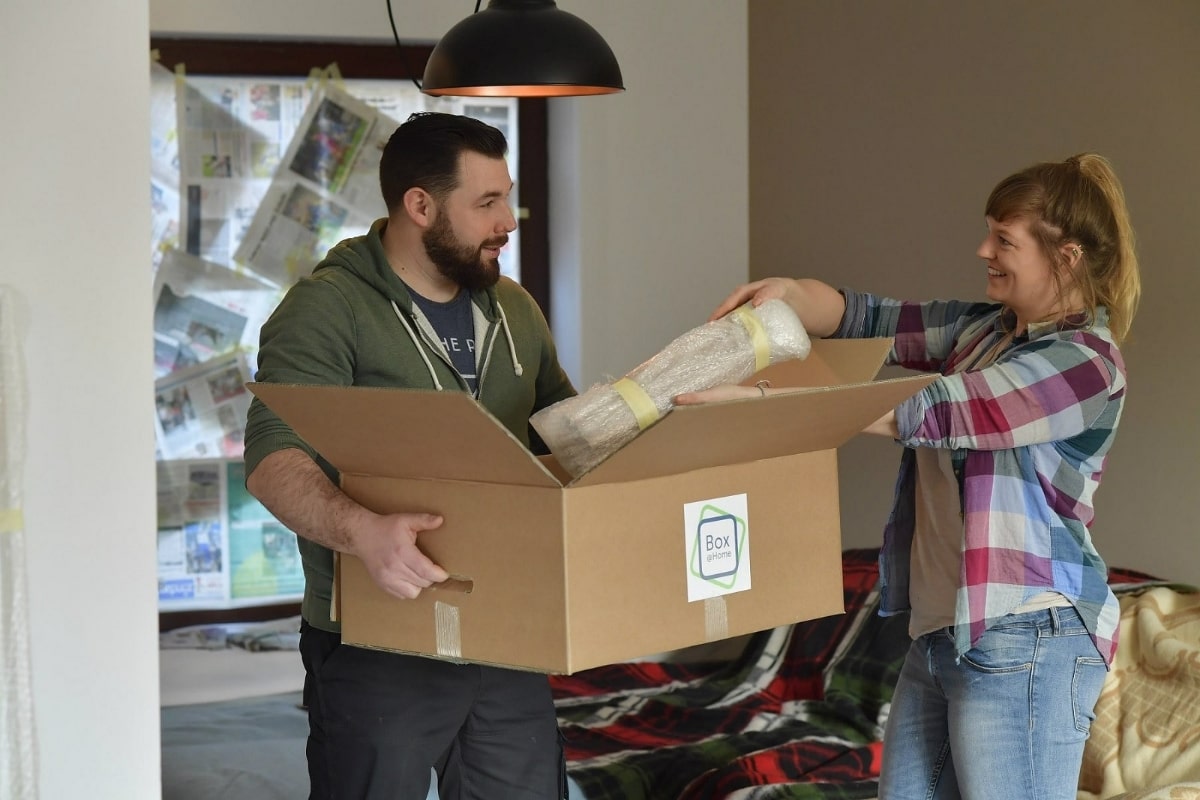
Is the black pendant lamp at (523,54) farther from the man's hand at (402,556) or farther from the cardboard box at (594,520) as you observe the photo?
the man's hand at (402,556)

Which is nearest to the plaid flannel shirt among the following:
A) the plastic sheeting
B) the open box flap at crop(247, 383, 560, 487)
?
the open box flap at crop(247, 383, 560, 487)

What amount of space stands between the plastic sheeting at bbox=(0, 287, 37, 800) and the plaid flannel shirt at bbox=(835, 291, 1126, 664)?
3.57ft

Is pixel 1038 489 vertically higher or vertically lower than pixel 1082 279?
lower

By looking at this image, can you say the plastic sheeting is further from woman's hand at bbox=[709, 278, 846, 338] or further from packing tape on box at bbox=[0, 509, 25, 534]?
woman's hand at bbox=[709, 278, 846, 338]

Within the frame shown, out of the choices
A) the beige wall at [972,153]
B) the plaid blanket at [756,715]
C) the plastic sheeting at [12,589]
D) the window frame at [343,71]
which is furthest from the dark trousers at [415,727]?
the window frame at [343,71]

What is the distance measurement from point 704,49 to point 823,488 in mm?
2134

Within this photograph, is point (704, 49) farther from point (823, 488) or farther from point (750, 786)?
point (823, 488)

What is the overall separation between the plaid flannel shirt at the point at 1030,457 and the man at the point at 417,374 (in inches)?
25.0

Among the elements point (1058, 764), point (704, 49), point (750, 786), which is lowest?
point (750, 786)

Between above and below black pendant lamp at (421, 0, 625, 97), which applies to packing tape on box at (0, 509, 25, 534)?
below

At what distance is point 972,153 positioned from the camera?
3.24 m

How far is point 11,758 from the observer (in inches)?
64.8

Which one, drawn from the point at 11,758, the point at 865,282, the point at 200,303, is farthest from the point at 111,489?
the point at 865,282

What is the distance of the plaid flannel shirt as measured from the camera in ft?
5.11
